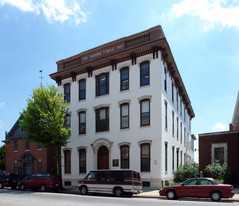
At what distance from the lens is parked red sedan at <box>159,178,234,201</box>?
15.1m

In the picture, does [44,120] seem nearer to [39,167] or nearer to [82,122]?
[82,122]

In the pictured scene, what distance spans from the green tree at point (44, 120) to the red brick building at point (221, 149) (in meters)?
13.4

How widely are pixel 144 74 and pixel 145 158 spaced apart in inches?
290

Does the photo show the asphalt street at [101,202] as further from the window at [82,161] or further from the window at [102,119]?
the window at [82,161]

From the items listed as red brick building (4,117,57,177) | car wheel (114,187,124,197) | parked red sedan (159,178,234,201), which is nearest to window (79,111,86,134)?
red brick building (4,117,57,177)

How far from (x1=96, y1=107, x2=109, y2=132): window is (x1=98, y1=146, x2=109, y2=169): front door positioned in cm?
185

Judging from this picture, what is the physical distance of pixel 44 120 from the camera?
2419 centimetres

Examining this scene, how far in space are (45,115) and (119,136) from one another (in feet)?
22.4

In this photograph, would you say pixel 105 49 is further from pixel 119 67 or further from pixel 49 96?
pixel 49 96

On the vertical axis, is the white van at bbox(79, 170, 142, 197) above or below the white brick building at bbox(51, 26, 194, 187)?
below

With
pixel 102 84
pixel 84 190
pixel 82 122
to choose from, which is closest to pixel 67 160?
pixel 82 122

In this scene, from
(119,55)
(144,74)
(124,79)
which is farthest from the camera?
(124,79)

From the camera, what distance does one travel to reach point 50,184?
2169 centimetres

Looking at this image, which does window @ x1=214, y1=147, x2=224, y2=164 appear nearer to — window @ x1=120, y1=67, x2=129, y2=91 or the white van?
window @ x1=120, y1=67, x2=129, y2=91
